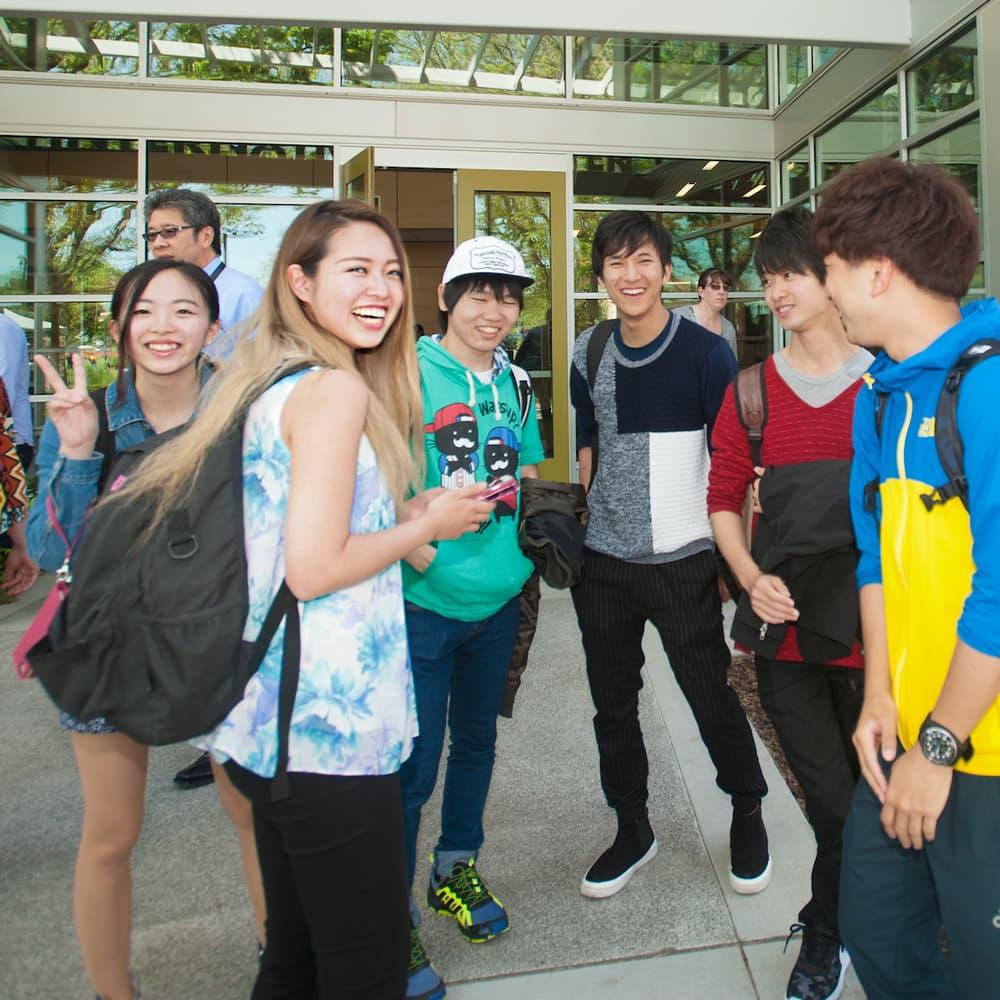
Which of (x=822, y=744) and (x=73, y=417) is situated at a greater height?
(x=73, y=417)

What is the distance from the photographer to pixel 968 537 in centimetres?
156

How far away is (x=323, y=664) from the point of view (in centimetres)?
156

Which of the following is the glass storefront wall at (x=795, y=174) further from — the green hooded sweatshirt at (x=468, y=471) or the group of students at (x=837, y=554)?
the green hooded sweatshirt at (x=468, y=471)

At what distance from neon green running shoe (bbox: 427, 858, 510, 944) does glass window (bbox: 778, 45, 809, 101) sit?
861 centimetres

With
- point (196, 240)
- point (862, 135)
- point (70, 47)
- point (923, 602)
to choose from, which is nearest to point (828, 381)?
point (923, 602)

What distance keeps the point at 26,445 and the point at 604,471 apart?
2529 millimetres

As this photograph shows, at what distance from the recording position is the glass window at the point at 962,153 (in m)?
6.19

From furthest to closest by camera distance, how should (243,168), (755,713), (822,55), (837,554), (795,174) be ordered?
(795,174)
(243,168)
(822,55)
(755,713)
(837,554)

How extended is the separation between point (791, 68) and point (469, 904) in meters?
9.24

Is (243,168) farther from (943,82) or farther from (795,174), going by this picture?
(943,82)

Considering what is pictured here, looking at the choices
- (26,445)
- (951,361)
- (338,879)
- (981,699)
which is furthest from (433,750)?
(26,445)

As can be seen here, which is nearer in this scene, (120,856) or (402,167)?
(120,856)

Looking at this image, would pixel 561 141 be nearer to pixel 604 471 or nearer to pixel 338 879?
pixel 604 471

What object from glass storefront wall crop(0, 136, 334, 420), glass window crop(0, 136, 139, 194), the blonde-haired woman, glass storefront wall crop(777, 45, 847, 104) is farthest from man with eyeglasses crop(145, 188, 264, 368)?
glass storefront wall crop(777, 45, 847, 104)
